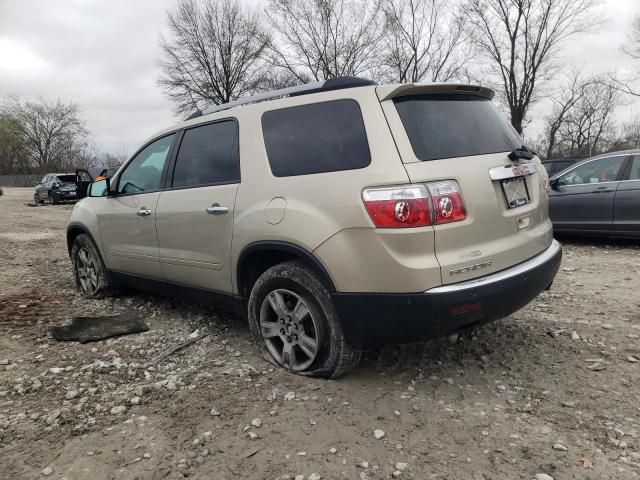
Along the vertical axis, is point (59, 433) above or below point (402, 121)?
below

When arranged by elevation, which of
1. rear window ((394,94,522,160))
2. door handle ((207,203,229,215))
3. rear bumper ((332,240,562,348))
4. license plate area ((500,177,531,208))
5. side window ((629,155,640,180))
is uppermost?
rear window ((394,94,522,160))

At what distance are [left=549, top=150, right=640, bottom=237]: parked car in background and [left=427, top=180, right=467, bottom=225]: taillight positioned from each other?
18.1 ft

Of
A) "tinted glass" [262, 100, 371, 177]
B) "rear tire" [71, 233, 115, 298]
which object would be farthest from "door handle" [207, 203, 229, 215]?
"rear tire" [71, 233, 115, 298]

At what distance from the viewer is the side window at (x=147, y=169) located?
159 inches

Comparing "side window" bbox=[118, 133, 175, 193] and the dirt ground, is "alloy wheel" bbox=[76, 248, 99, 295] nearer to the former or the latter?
the dirt ground

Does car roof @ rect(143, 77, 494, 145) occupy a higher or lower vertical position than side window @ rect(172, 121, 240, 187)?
higher

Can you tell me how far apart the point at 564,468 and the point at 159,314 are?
3.60 metres

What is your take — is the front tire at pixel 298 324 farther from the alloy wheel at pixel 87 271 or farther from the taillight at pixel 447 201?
the alloy wheel at pixel 87 271

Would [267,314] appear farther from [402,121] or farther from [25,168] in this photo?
[25,168]

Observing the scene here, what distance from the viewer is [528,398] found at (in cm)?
276

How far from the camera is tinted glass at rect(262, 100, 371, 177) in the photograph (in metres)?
2.72

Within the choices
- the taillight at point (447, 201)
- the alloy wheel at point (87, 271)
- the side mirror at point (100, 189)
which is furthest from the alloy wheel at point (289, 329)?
the alloy wheel at point (87, 271)

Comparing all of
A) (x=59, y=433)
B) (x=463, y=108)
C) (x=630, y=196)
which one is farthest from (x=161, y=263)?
(x=630, y=196)

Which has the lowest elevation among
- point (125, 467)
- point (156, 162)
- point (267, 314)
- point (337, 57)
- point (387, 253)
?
point (125, 467)
